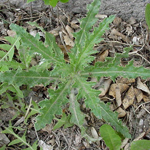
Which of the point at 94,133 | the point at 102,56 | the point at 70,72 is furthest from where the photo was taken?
the point at 102,56

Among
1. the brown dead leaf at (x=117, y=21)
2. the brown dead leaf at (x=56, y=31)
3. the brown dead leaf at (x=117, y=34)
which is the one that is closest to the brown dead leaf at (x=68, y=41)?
the brown dead leaf at (x=56, y=31)

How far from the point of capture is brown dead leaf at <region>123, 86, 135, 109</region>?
2.53m

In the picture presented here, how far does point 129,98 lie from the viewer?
2.56m

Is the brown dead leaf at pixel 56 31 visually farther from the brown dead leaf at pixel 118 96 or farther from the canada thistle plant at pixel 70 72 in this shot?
the brown dead leaf at pixel 118 96

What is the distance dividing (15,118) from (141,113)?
5.41 ft

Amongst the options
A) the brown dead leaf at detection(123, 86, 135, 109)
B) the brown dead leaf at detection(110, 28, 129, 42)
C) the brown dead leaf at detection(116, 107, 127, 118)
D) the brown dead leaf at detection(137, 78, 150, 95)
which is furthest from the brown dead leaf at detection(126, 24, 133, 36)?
the brown dead leaf at detection(116, 107, 127, 118)

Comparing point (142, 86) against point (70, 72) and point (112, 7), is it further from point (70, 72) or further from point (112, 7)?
point (112, 7)

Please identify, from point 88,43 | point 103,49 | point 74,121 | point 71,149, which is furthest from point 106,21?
point 71,149

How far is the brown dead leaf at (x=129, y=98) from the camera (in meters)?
2.53

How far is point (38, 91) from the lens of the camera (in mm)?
2643

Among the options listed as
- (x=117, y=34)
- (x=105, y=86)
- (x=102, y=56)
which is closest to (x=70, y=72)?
(x=105, y=86)

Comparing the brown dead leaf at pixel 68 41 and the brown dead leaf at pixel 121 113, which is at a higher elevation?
the brown dead leaf at pixel 68 41

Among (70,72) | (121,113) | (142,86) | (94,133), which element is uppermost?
(70,72)

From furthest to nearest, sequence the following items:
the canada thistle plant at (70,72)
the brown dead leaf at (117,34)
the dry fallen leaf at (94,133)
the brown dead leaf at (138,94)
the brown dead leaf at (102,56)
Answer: the brown dead leaf at (117,34) → the brown dead leaf at (102,56) → the brown dead leaf at (138,94) → the dry fallen leaf at (94,133) → the canada thistle plant at (70,72)
